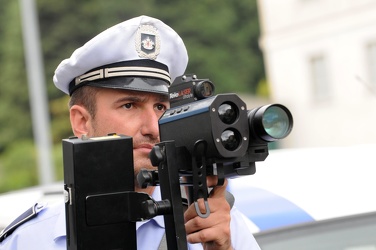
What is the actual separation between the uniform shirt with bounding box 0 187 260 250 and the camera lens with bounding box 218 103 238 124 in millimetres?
470

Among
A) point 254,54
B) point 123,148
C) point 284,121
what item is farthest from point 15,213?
point 254,54

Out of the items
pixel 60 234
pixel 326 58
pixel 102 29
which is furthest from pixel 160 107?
pixel 102 29

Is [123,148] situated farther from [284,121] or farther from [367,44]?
[367,44]

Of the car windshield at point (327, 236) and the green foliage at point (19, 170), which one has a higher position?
the green foliage at point (19, 170)

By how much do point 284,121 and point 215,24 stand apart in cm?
4372

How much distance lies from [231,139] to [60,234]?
0.74m

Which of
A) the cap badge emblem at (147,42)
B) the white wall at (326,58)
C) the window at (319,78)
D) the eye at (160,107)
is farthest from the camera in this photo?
the window at (319,78)

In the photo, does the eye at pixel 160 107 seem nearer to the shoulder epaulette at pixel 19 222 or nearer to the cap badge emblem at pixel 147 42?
the cap badge emblem at pixel 147 42

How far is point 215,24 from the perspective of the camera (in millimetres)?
45406

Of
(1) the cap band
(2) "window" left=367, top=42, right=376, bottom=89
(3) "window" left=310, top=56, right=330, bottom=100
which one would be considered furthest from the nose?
(3) "window" left=310, top=56, right=330, bottom=100

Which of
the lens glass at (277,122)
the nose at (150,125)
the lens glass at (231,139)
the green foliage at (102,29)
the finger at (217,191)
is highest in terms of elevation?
the green foliage at (102,29)

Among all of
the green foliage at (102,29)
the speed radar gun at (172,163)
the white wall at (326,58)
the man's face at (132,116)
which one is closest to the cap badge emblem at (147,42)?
the man's face at (132,116)

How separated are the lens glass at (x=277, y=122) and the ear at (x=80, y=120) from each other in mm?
715

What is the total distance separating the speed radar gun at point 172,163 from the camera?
196cm
